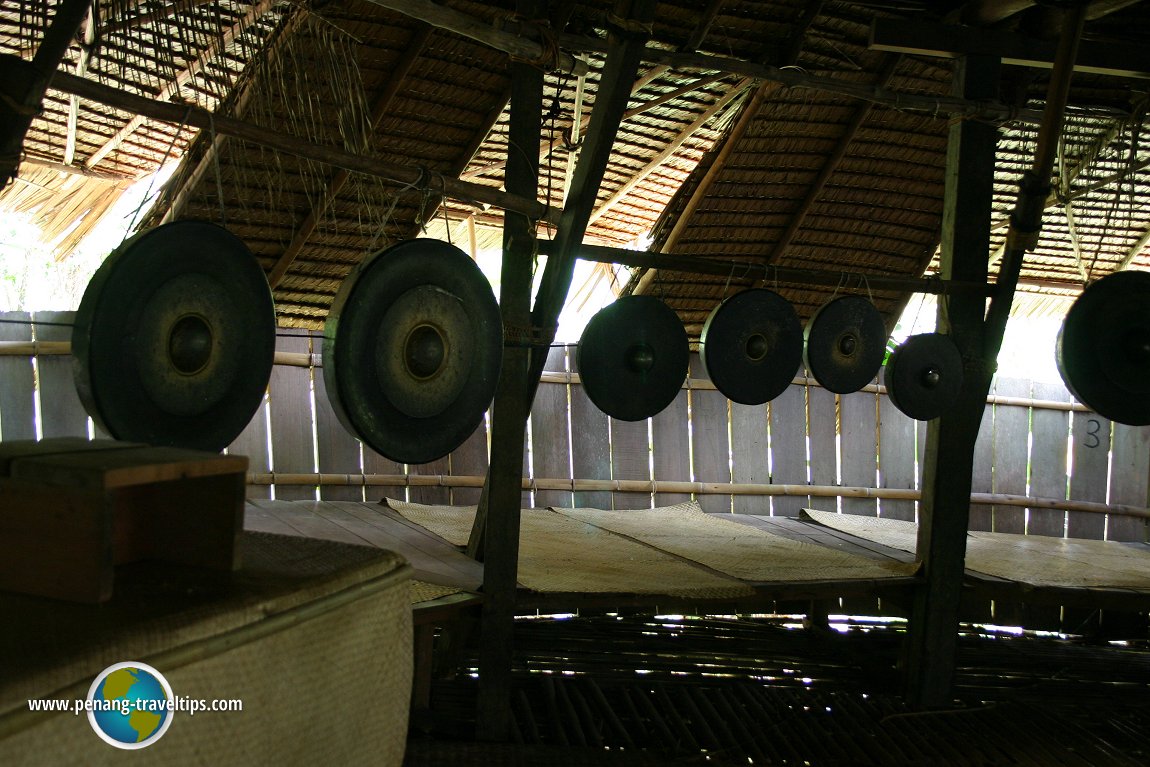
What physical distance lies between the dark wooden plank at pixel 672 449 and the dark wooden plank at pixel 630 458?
59 mm

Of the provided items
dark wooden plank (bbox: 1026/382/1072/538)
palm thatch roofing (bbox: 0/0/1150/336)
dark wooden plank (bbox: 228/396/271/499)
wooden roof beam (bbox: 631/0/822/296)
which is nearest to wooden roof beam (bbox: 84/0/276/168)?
palm thatch roofing (bbox: 0/0/1150/336)

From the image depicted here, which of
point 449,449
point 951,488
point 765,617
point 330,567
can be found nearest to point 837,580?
point 951,488

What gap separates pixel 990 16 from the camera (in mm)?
4715

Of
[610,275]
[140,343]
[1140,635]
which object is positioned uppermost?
[610,275]

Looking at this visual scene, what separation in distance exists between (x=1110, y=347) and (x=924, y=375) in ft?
3.17

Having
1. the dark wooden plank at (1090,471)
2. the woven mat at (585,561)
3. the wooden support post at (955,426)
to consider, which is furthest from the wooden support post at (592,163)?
the dark wooden plank at (1090,471)

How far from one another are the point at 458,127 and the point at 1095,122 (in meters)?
4.04

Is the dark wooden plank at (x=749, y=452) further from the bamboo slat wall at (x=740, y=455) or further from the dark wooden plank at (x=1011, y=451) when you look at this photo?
the dark wooden plank at (x=1011, y=451)

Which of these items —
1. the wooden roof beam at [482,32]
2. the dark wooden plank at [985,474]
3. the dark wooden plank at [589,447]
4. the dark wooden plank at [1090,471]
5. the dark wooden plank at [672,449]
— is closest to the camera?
the wooden roof beam at [482,32]

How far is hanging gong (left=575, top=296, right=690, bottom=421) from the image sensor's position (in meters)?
4.38

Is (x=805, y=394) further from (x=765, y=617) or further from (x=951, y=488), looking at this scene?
(x=951, y=488)

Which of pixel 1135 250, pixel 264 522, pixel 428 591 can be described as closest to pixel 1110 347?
pixel 1135 250

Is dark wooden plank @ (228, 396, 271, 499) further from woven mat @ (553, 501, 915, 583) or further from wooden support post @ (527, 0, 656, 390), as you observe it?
wooden support post @ (527, 0, 656, 390)

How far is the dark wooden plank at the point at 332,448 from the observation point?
19.9 feet
